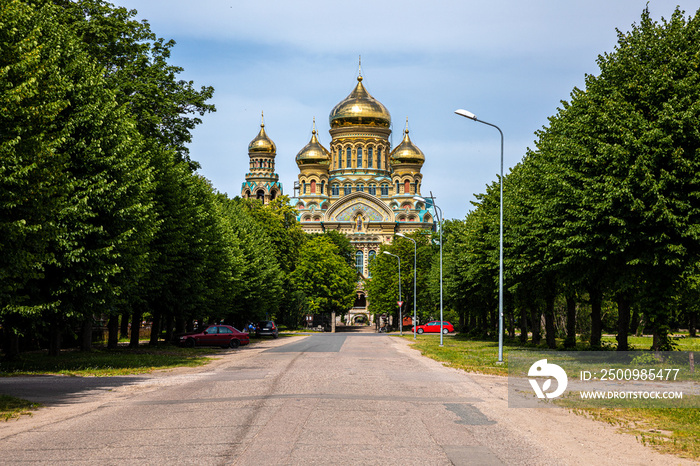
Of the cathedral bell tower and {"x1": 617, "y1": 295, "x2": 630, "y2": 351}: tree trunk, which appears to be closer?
{"x1": 617, "y1": 295, "x2": 630, "y2": 351}: tree trunk

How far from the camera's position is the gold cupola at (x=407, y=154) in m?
125

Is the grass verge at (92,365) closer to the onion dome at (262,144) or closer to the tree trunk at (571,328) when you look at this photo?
the tree trunk at (571,328)

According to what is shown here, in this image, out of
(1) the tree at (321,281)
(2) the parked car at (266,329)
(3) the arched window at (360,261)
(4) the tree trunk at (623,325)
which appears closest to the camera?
(4) the tree trunk at (623,325)

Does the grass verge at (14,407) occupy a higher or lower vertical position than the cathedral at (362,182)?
lower

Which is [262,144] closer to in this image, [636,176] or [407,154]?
[407,154]

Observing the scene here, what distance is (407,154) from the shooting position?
12475cm

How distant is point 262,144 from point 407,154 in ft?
107

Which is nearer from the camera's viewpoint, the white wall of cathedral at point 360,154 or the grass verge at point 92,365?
the grass verge at point 92,365

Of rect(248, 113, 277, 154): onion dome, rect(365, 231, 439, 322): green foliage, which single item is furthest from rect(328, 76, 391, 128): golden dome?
rect(365, 231, 439, 322): green foliage

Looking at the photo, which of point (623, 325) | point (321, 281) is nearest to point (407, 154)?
point (321, 281)

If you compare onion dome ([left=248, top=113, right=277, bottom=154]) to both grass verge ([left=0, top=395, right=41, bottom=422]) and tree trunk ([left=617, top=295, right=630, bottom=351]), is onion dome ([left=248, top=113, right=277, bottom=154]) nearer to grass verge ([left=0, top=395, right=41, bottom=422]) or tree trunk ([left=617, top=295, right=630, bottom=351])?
tree trunk ([left=617, top=295, right=630, bottom=351])

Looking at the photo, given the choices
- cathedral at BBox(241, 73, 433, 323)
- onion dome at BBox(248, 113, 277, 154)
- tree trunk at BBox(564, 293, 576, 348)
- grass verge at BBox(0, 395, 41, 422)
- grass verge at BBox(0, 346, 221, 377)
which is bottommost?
grass verge at BBox(0, 346, 221, 377)

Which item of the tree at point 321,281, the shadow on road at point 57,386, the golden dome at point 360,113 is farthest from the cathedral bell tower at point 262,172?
the shadow on road at point 57,386

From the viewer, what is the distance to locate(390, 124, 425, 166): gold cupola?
12494 centimetres
